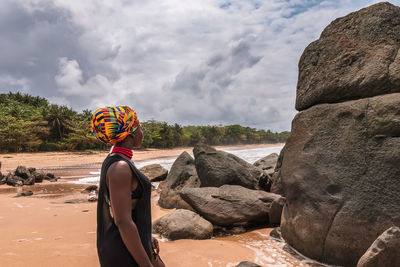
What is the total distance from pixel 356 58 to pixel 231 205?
11.7 feet

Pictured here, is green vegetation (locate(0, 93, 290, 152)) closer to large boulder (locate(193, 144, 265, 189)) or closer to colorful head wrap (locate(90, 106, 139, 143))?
large boulder (locate(193, 144, 265, 189))

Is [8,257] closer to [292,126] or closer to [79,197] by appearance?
[292,126]

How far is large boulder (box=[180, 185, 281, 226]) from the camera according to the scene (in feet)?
18.7

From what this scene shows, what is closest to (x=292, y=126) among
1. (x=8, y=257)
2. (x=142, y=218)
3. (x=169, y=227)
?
(x=169, y=227)

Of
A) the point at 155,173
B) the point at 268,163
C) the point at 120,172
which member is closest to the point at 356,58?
the point at 120,172

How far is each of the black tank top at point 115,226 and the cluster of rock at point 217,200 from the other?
3467 millimetres

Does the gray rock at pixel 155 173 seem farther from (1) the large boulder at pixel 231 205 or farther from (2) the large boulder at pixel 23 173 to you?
(1) the large boulder at pixel 231 205

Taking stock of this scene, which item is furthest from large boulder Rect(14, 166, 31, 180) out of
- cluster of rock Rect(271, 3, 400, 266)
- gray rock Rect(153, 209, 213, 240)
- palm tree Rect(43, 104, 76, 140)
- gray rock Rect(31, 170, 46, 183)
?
palm tree Rect(43, 104, 76, 140)

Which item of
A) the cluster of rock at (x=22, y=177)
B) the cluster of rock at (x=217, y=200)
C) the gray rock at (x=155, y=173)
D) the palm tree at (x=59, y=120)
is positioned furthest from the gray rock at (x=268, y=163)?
the palm tree at (x=59, y=120)

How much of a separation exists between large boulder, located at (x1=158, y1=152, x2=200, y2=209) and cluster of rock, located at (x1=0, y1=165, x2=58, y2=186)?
7159 mm

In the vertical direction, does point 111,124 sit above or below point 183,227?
above

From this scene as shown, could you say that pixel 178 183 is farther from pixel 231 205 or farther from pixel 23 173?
pixel 23 173

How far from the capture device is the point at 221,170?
7.45 m

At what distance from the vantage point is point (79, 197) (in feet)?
30.6
